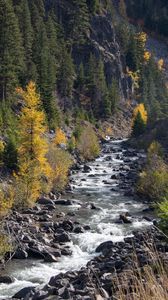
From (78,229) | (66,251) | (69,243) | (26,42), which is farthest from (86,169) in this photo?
(26,42)

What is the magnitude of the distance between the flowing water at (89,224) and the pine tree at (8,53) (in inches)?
811

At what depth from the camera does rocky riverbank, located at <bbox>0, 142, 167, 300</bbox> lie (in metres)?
16.8

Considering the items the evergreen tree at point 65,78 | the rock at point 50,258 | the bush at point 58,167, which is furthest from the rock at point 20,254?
the evergreen tree at point 65,78

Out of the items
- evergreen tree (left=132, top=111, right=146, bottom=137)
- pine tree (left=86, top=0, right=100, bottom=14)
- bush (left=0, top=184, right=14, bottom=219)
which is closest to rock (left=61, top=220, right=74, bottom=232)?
bush (left=0, top=184, right=14, bottom=219)

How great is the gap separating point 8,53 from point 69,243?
4928 cm

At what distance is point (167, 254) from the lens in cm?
1709

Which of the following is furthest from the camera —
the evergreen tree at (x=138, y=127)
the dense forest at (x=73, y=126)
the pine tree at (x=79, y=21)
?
the pine tree at (x=79, y=21)

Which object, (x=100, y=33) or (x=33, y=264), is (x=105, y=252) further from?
(x=100, y=33)

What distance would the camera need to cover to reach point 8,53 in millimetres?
69438

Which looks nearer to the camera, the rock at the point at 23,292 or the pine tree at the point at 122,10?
the rock at the point at 23,292

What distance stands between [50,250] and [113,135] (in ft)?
258

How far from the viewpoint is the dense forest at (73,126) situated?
27.8 m

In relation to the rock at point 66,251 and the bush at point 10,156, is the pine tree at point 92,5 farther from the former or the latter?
the rock at point 66,251

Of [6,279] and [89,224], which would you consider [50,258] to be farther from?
[89,224]
